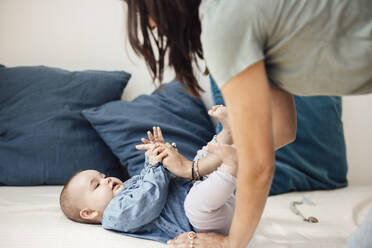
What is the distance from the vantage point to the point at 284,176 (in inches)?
57.2

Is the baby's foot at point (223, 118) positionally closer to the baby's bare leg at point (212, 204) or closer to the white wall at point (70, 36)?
the baby's bare leg at point (212, 204)

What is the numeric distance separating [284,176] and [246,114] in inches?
36.7

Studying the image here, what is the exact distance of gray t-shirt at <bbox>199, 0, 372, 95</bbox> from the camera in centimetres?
59

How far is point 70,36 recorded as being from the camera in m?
1.90

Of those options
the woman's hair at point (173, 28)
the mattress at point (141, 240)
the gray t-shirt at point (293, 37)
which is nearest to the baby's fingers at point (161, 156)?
the mattress at point (141, 240)

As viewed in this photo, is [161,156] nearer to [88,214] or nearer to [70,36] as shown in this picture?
[88,214]

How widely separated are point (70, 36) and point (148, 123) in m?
0.77

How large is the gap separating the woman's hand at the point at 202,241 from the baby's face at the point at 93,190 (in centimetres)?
31

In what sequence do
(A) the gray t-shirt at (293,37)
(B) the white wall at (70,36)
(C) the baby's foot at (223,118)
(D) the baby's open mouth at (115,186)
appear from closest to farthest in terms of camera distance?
(A) the gray t-shirt at (293,37), (C) the baby's foot at (223,118), (D) the baby's open mouth at (115,186), (B) the white wall at (70,36)

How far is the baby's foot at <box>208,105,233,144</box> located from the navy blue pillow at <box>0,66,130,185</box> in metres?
0.63

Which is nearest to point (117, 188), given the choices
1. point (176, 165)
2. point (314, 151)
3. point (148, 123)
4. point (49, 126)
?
point (176, 165)

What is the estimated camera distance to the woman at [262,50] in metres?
0.59

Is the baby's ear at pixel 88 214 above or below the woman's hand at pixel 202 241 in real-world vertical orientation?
below

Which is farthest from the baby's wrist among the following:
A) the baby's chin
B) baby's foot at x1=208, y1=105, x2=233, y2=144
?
the baby's chin
